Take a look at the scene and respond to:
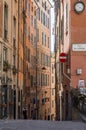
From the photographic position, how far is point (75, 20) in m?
25.0

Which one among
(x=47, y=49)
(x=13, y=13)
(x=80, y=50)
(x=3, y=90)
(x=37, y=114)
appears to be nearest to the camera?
(x=80, y=50)

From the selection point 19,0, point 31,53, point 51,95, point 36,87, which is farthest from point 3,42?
point 51,95

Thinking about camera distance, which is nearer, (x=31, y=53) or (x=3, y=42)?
(x=3, y=42)

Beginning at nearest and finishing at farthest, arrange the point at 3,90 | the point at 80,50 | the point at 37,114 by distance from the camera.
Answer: the point at 80,50 → the point at 3,90 → the point at 37,114

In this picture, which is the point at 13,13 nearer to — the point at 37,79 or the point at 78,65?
the point at 78,65

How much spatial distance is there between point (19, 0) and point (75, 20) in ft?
56.3

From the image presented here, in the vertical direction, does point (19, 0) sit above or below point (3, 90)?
above

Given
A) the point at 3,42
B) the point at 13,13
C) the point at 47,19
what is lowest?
the point at 3,42

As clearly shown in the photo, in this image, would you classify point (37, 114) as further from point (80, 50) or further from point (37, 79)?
point (80, 50)

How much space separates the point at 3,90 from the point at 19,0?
1349cm

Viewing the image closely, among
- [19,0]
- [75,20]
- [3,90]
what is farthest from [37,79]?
[75,20]

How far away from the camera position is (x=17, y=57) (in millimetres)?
38719

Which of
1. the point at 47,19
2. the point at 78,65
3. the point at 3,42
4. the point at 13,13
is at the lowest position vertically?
the point at 78,65

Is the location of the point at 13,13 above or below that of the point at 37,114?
above
